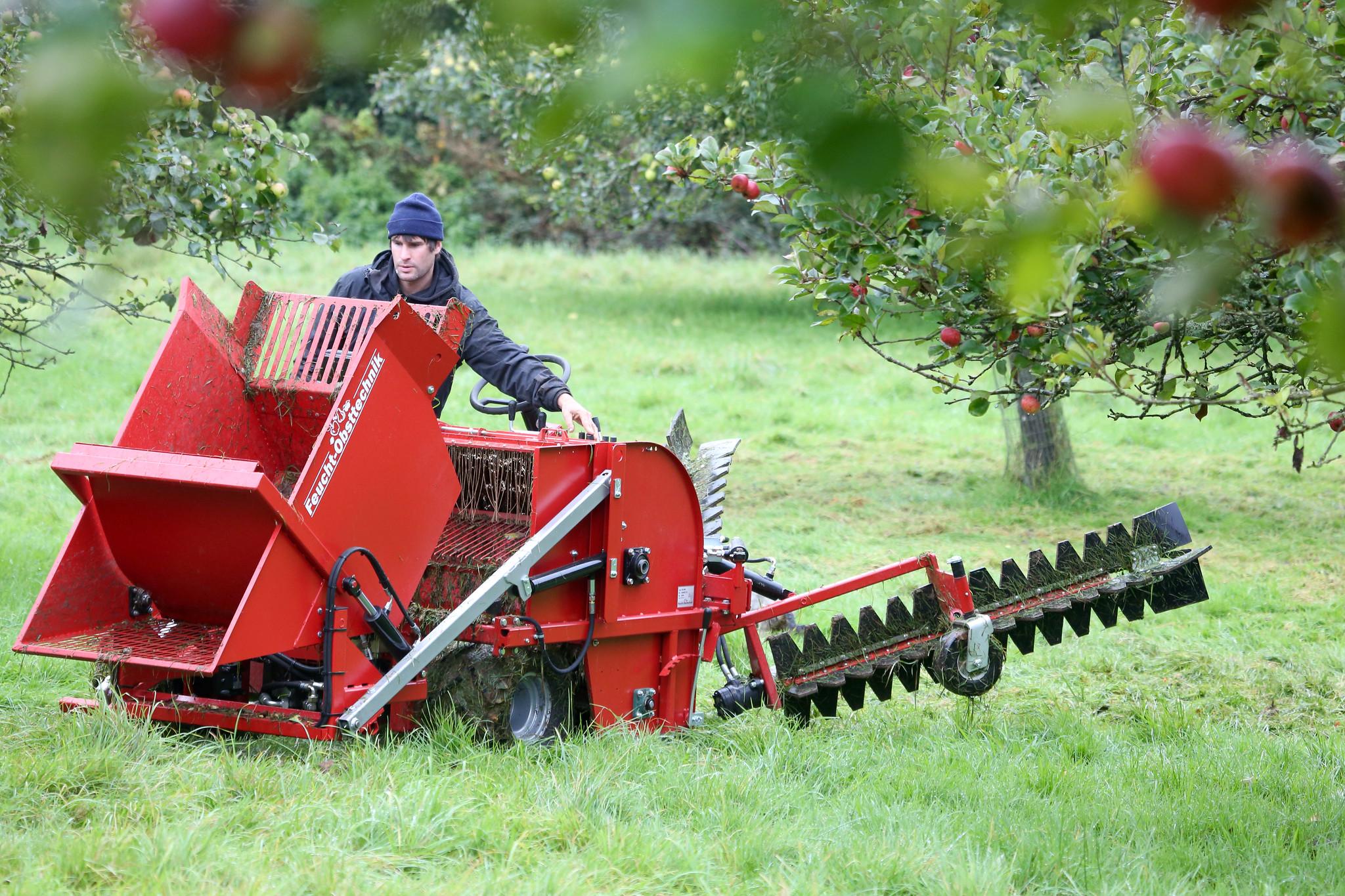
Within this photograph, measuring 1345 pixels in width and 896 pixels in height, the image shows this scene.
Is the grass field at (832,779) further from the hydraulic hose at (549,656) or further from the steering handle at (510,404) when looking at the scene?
the steering handle at (510,404)

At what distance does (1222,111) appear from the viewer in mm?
3316

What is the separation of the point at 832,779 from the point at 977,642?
0.93m

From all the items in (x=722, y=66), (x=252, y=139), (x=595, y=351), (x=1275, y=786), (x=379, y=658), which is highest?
(x=595, y=351)

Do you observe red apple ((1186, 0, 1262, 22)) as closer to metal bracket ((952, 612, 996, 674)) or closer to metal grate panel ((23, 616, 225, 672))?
metal grate panel ((23, 616, 225, 672))

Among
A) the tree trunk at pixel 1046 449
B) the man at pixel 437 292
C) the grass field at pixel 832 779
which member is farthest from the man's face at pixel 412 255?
the tree trunk at pixel 1046 449

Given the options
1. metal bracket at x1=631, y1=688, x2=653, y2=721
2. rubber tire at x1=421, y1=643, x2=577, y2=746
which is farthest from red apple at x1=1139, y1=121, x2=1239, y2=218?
metal bracket at x1=631, y1=688, x2=653, y2=721

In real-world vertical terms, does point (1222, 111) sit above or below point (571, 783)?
above

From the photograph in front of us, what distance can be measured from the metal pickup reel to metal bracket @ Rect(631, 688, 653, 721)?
1.92ft

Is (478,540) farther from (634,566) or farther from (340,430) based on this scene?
(340,430)

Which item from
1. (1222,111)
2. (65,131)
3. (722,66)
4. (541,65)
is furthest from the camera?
(1222,111)

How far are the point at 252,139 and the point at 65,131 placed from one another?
179 inches

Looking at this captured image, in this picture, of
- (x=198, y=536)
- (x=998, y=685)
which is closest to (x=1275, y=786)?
(x=998, y=685)

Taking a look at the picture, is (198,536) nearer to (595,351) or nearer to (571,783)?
(571,783)

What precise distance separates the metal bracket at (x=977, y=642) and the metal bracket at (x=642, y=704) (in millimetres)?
1137
